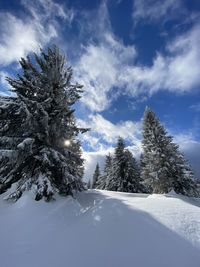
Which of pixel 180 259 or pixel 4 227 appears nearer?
pixel 180 259

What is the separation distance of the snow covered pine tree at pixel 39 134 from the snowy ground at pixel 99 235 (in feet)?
4.04

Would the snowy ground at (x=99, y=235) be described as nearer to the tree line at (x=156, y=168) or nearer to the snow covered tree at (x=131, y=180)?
the tree line at (x=156, y=168)

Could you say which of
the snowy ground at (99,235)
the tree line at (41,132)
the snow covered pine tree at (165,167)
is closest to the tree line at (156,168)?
the snow covered pine tree at (165,167)

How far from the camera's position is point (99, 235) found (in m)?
5.27

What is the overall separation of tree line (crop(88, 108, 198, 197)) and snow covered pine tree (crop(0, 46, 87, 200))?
12.5 metres

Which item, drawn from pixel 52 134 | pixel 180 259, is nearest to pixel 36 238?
pixel 180 259

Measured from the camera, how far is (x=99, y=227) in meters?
5.71

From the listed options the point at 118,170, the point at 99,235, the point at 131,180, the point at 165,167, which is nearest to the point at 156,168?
the point at 165,167

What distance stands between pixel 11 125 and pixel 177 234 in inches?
347

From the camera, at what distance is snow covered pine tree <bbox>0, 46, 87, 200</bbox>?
840 centimetres

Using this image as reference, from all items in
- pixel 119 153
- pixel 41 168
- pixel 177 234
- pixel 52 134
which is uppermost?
pixel 119 153

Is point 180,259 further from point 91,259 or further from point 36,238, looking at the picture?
point 36,238

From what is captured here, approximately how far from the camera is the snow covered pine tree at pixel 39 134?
8.40 m

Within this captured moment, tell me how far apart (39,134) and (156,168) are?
15.0m
